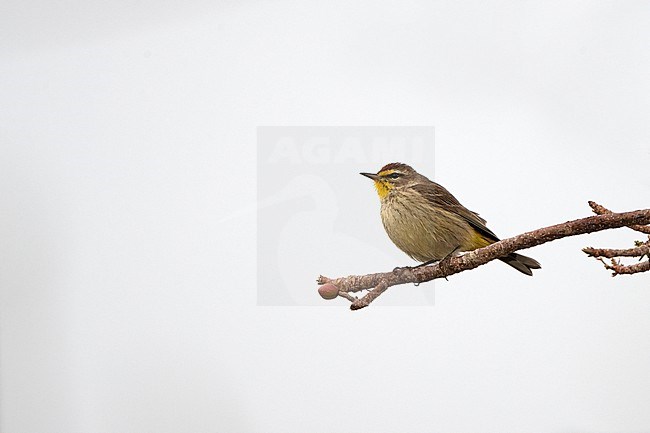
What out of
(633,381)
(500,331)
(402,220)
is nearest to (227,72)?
(402,220)

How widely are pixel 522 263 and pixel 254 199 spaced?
2.81ft

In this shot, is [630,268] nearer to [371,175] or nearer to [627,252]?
[627,252]

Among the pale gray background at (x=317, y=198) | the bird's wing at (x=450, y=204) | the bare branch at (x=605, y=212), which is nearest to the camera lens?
the bare branch at (x=605, y=212)

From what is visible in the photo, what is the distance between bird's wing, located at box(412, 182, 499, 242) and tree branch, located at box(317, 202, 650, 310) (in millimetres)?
73

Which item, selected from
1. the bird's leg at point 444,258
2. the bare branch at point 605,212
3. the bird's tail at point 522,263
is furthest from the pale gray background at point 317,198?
the bare branch at point 605,212

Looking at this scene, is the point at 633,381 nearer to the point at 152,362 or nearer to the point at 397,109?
the point at 397,109

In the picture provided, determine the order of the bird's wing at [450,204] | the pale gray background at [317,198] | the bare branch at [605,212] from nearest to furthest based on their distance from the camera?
1. the bare branch at [605,212]
2. the bird's wing at [450,204]
3. the pale gray background at [317,198]

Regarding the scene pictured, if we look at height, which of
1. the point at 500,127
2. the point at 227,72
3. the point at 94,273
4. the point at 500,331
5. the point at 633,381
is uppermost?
the point at 227,72

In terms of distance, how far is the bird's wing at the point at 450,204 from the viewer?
6.71ft

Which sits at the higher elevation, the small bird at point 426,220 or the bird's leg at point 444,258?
the small bird at point 426,220

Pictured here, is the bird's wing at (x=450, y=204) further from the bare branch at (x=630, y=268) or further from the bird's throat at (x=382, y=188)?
the bare branch at (x=630, y=268)

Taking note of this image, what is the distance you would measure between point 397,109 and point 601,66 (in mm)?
674

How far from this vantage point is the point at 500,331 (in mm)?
2207

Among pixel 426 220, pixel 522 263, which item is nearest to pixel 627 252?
pixel 522 263
